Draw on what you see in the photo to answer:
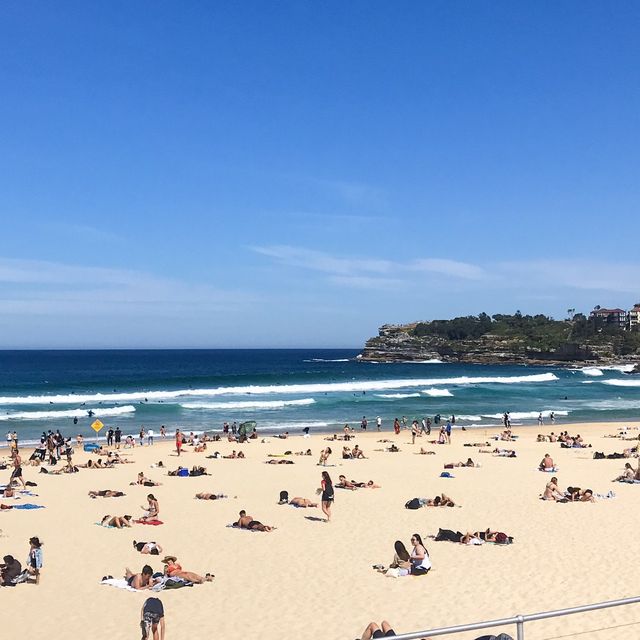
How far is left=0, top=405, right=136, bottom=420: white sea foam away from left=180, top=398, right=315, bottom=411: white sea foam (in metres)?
5.00

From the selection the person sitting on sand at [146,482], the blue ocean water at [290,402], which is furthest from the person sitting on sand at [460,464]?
the blue ocean water at [290,402]

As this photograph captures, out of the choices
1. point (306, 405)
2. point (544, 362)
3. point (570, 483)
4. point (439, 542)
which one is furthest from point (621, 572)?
point (544, 362)

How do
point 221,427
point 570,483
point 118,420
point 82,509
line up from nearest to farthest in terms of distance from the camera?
point 82,509 → point 570,483 → point 221,427 → point 118,420

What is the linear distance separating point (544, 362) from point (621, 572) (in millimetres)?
124204

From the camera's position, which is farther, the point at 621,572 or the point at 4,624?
the point at 621,572

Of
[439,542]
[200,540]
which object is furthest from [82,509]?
[439,542]

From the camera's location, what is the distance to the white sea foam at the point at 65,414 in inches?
1745

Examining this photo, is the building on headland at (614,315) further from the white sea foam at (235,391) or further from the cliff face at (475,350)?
the white sea foam at (235,391)

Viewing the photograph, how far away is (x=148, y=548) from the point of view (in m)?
13.2

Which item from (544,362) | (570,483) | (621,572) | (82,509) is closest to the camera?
(621,572)

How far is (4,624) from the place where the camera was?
9.67 meters

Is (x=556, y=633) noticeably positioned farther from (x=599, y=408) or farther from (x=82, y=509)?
(x=599, y=408)

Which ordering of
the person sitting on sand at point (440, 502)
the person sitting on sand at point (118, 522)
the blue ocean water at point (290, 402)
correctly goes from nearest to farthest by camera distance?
the person sitting on sand at point (118, 522)
the person sitting on sand at point (440, 502)
the blue ocean water at point (290, 402)

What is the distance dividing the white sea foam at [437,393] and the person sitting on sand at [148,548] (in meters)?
49.3
